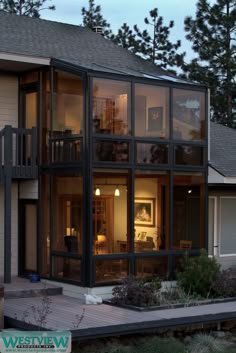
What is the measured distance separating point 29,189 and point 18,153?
37.6 inches

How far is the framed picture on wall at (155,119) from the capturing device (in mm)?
13711

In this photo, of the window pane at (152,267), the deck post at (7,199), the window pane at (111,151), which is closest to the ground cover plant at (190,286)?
the window pane at (152,267)

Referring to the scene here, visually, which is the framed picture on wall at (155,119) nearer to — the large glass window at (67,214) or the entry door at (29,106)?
the large glass window at (67,214)

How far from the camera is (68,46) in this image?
16.0m

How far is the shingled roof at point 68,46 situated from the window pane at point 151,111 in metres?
0.43

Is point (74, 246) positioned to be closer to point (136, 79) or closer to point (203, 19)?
point (136, 79)

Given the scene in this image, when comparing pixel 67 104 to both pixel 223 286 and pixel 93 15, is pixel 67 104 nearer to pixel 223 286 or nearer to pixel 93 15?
pixel 223 286

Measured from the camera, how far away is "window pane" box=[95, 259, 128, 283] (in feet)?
42.3

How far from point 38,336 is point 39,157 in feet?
24.5

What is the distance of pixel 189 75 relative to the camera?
1224 inches

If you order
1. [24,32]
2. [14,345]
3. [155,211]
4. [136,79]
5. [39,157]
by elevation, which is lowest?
[14,345]

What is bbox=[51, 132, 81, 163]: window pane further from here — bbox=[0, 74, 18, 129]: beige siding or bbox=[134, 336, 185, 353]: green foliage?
bbox=[134, 336, 185, 353]: green foliage

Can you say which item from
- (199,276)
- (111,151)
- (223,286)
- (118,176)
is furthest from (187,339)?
(111,151)

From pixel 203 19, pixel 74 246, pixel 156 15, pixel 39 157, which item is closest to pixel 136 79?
pixel 39 157
